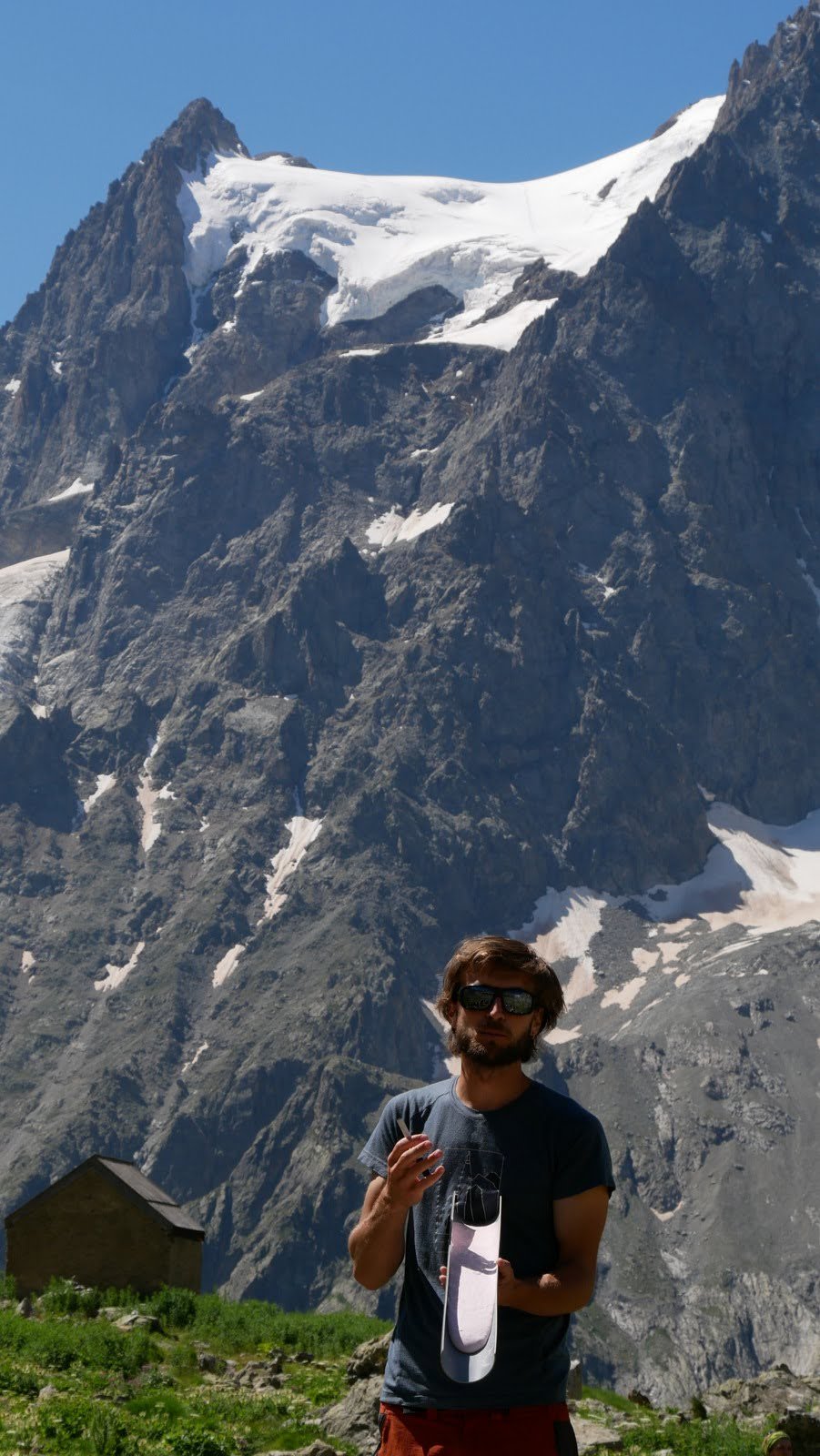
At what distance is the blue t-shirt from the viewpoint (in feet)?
28.6

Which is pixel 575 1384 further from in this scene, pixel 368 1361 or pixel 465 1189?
pixel 465 1189

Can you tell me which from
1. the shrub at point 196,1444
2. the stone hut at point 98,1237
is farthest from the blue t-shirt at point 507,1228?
the stone hut at point 98,1237

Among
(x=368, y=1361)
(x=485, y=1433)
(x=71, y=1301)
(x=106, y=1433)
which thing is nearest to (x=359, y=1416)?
(x=368, y=1361)

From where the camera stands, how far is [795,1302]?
182000 millimetres

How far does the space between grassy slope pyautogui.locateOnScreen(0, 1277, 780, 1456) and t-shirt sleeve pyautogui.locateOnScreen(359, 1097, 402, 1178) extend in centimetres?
800

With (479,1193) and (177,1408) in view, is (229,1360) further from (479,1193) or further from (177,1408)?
(479,1193)

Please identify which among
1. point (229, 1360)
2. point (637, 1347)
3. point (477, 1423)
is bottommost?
point (637, 1347)

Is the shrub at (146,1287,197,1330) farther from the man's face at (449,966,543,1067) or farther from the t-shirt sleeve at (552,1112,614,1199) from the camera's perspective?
the t-shirt sleeve at (552,1112,614,1199)

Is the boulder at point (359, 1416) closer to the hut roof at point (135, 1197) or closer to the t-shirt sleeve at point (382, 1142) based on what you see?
the t-shirt sleeve at point (382, 1142)

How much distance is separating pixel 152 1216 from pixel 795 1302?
16010cm

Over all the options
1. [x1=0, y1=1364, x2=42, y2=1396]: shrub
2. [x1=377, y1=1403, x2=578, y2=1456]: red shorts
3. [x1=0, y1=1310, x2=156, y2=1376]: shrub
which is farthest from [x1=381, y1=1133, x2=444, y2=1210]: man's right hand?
[x1=0, y1=1310, x2=156, y2=1376]: shrub

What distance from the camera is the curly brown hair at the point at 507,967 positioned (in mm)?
9320

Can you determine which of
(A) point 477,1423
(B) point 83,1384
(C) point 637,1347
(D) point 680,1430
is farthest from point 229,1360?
(C) point 637,1347

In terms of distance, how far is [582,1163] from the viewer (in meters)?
8.90
